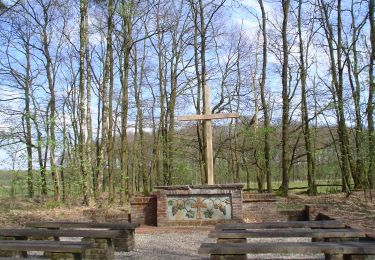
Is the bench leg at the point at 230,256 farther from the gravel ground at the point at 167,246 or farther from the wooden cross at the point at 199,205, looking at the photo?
the wooden cross at the point at 199,205

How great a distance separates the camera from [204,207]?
441 inches

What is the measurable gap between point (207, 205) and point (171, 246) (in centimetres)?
300

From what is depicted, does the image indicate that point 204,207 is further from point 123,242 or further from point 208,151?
point 123,242

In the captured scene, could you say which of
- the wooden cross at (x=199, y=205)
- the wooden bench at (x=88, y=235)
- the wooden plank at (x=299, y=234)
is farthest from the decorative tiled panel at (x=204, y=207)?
the wooden plank at (x=299, y=234)

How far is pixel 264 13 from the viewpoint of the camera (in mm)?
22156

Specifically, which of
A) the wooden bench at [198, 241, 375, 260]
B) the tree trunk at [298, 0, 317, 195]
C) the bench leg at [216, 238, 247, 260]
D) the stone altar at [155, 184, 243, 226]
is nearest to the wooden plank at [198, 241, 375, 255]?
the wooden bench at [198, 241, 375, 260]

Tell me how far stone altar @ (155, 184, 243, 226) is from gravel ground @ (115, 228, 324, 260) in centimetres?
69

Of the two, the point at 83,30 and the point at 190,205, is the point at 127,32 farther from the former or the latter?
the point at 190,205

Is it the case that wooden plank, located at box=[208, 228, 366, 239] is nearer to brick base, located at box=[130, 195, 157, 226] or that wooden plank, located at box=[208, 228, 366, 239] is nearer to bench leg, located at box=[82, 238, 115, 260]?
bench leg, located at box=[82, 238, 115, 260]

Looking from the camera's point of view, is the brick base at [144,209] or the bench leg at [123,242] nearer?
the bench leg at [123,242]

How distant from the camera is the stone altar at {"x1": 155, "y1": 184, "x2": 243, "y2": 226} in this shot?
1115 centimetres

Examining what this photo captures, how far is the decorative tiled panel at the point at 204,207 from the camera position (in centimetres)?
1117

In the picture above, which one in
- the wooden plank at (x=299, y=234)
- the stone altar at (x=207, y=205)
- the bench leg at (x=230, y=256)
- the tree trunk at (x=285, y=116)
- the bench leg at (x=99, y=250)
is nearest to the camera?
the bench leg at (x=230, y=256)

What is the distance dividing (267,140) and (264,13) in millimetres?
6724
